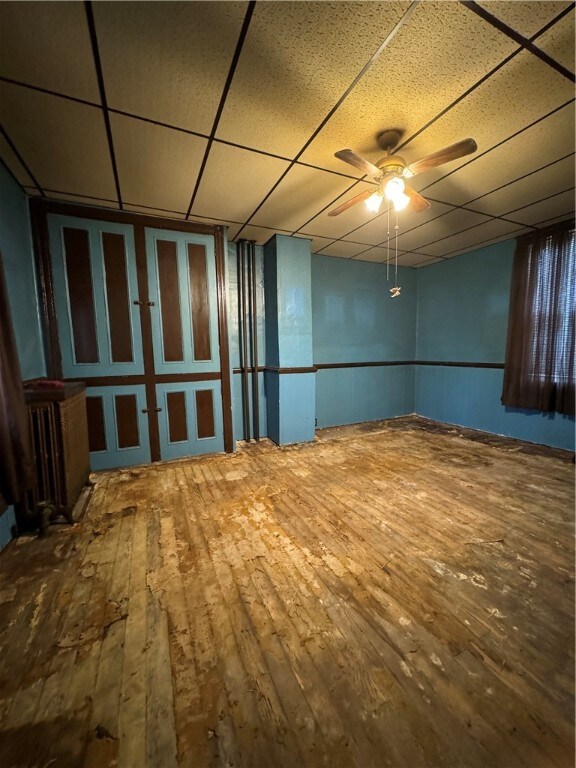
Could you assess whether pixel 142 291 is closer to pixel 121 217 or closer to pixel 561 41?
pixel 121 217

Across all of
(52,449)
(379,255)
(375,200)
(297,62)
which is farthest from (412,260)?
(52,449)

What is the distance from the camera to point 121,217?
3018 mm

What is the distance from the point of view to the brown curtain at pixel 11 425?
5.20ft

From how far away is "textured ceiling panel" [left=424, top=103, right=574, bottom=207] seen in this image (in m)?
1.91

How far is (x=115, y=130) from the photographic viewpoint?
6.12 ft

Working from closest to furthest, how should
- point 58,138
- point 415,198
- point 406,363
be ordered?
point 58,138 < point 415,198 < point 406,363

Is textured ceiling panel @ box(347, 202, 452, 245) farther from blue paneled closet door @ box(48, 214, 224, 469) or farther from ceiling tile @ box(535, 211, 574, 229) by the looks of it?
blue paneled closet door @ box(48, 214, 224, 469)

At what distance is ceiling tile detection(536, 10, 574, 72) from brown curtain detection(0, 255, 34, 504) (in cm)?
315

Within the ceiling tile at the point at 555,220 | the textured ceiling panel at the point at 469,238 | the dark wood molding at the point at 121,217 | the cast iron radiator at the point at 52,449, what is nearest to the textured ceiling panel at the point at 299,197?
the dark wood molding at the point at 121,217

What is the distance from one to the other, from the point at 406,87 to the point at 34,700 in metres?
3.29

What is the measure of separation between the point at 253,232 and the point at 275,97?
78.6 inches

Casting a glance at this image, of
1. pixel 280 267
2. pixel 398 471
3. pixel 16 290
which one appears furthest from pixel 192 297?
pixel 398 471

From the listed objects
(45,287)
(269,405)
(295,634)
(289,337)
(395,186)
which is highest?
(395,186)

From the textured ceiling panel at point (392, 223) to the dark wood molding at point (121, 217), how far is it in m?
1.84
